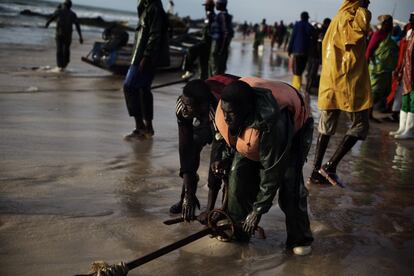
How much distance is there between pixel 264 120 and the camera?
2621 millimetres

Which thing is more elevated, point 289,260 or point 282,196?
point 282,196

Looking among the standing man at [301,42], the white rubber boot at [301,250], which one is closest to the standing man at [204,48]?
the standing man at [301,42]

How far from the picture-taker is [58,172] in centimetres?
431

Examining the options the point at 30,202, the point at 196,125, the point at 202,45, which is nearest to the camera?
the point at 196,125

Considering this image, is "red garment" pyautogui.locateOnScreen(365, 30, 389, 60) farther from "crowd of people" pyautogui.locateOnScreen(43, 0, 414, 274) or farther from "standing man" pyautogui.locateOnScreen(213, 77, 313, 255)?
"standing man" pyautogui.locateOnScreen(213, 77, 313, 255)

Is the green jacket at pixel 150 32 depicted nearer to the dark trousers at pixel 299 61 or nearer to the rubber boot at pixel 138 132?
the rubber boot at pixel 138 132

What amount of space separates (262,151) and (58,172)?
226 cm

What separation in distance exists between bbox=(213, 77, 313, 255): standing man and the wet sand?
0.29 m

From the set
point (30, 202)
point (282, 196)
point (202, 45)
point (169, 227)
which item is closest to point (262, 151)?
point (282, 196)

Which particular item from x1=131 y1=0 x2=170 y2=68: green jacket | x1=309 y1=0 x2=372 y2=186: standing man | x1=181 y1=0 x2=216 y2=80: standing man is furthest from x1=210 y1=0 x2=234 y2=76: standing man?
x1=309 y1=0 x2=372 y2=186: standing man

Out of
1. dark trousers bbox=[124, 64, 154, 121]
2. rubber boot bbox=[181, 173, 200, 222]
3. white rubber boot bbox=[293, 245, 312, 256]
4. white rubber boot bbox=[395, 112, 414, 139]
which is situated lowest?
white rubber boot bbox=[293, 245, 312, 256]

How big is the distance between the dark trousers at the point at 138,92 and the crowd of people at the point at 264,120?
0.04 ft

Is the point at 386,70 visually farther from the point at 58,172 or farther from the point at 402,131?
the point at 58,172

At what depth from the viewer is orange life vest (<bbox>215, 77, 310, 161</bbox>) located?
107 inches
